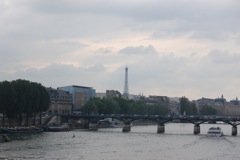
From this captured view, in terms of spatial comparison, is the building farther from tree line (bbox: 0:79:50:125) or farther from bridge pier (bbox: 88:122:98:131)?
tree line (bbox: 0:79:50:125)

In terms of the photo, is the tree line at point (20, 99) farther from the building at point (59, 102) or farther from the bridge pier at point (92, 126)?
the building at point (59, 102)

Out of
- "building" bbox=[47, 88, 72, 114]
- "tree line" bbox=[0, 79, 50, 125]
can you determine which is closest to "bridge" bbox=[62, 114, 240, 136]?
"tree line" bbox=[0, 79, 50, 125]

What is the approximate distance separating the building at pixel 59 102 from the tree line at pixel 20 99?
47597 millimetres

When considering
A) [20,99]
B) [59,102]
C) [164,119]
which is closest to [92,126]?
[164,119]

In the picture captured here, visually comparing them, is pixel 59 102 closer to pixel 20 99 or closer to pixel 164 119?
pixel 164 119

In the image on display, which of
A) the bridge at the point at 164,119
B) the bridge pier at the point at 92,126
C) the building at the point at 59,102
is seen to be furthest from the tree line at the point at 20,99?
the building at the point at 59,102

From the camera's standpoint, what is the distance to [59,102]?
18788 centimetres

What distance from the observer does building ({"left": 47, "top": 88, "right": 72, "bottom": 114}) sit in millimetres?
183250

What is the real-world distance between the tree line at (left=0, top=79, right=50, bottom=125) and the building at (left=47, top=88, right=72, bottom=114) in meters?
47.6

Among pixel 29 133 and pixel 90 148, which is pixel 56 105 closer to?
pixel 29 133

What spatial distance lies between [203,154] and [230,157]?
451 centimetres

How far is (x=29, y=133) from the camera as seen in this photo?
4419 inches

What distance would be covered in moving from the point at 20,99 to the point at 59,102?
69155 millimetres

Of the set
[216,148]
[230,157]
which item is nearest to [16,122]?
[216,148]
